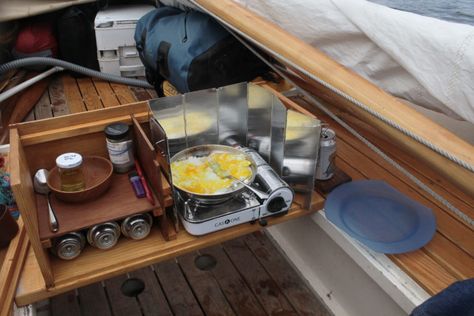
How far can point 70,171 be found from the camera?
0.90 metres

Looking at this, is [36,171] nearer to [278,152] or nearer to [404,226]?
[278,152]

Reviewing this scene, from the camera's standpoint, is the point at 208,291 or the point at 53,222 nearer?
the point at 53,222

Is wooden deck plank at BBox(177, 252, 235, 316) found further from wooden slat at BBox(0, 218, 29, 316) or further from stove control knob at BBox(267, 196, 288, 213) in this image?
wooden slat at BBox(0, 218, 29, 316)

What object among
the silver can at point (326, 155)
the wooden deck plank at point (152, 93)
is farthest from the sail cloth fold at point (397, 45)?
the wooden deck plank at point (152, 93)

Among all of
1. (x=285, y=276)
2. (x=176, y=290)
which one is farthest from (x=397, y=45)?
(x=176, y=290)

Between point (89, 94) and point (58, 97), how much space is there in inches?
6.1

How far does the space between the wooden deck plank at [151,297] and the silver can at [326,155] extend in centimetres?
63

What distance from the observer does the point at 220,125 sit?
118 centimetres

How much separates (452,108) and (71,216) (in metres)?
0.79

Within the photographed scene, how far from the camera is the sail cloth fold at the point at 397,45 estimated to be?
723mm

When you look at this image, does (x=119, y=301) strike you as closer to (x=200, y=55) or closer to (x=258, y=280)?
(x=258, y=280)

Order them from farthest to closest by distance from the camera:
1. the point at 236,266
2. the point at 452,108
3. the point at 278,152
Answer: the point at 236,266, the point at 278,152, the point at 452,108

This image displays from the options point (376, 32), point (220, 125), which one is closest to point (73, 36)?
point (220, 125)

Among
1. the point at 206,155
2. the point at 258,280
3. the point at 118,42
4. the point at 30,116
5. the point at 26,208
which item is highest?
the point at 26,208
